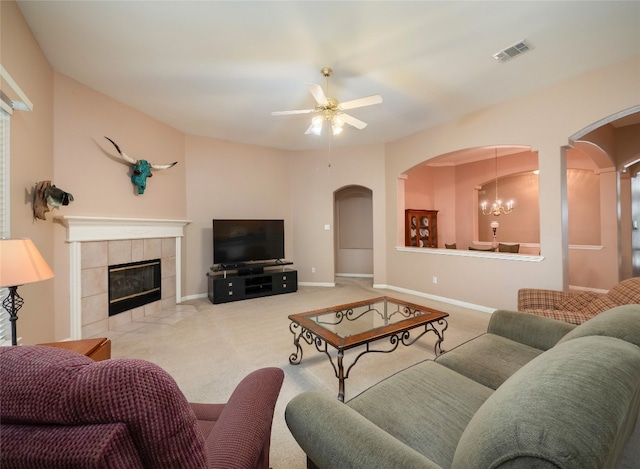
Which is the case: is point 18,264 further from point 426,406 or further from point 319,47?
point 319,47

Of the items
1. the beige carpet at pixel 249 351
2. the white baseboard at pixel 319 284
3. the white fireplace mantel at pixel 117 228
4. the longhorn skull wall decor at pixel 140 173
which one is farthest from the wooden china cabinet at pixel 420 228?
the longhorn skull wall decor at pixel 140 173

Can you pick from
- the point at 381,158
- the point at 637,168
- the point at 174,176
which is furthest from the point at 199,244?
the point at 637,168

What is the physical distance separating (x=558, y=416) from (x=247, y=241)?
4886 millimetres

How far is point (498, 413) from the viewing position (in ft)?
2.29

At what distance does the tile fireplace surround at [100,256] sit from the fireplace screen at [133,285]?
0.25 ft

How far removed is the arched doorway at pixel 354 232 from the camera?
7.29 m

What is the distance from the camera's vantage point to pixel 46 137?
9.07 ft

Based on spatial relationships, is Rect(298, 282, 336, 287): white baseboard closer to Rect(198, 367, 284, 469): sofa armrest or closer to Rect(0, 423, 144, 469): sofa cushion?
Rect(198, 367, 284, 469): sofa armrest

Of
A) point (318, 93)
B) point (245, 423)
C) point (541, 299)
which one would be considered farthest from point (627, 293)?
point (318, 93)

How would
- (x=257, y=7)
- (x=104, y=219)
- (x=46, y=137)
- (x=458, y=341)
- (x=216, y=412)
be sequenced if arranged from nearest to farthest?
(x=216, y=412) < (x=257, y=7) < (x=46, y=137) < (x=458, y=341) < (x=104, y=219)

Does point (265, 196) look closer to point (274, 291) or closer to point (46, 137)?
point (274, 291)

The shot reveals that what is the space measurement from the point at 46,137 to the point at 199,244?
2.61 metres

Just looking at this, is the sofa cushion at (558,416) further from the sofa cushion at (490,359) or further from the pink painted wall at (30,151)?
the pink painted wall at (30,151)

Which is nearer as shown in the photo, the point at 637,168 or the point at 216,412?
the point at 216,412
